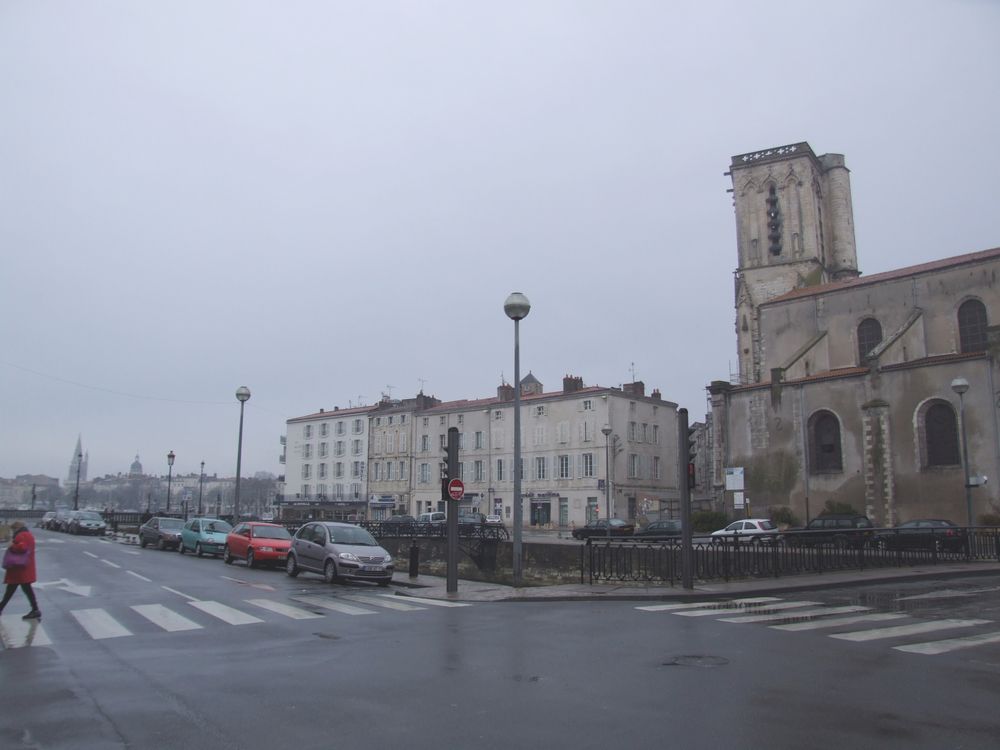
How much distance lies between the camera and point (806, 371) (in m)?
47.4

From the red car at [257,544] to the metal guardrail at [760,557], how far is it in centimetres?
912

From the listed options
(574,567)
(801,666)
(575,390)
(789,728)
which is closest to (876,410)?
(574,567)

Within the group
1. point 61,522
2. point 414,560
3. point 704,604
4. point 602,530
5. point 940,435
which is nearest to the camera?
point 704,604

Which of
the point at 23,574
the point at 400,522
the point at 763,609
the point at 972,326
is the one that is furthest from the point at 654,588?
the point at 972,326

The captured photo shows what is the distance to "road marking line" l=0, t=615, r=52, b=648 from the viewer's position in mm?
9656

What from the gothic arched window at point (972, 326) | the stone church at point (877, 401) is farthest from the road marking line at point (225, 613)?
the gothic arched window at point (972, 326)

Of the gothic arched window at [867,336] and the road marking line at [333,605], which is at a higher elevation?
the gothic arched window at [867,336]

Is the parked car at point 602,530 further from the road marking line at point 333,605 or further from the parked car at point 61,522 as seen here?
the parked car at point 61,522

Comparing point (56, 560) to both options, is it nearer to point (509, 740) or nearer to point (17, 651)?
point (17, 651)

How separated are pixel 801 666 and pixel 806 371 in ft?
139

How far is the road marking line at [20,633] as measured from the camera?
31.7 ft

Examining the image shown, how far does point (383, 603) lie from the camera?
1461cm

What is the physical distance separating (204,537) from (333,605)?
51.4 ft

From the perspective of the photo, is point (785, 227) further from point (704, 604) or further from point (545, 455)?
point (704, 604)
